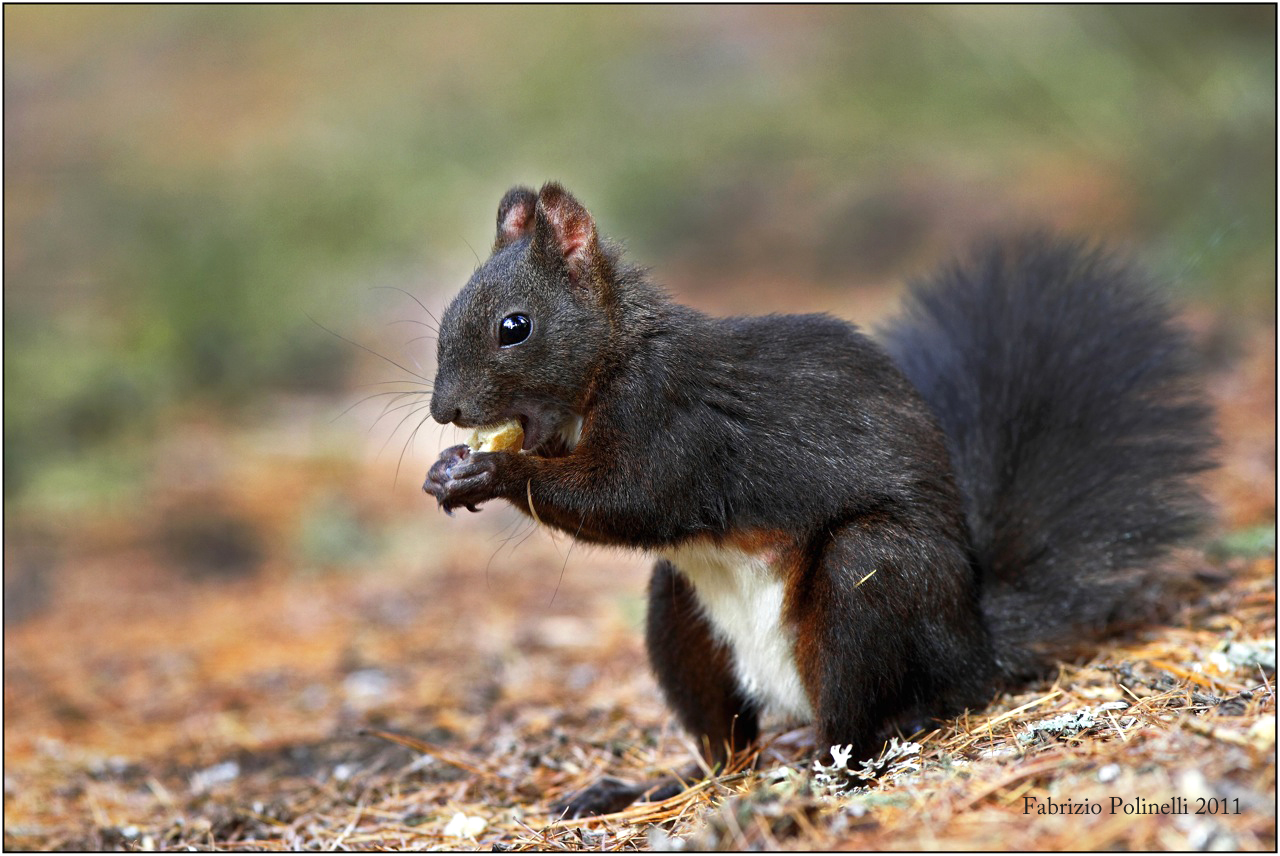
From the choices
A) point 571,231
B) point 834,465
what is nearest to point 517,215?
point 571,231

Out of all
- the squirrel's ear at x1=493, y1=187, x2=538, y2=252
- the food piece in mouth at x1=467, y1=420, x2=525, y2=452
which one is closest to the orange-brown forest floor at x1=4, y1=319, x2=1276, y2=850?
the food piece in mouth at x1=467, y1=420, x2=525, y2=452

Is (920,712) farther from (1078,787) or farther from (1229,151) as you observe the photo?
(1229,151)

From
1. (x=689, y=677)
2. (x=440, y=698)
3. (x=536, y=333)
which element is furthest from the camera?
(x=440, y=698)

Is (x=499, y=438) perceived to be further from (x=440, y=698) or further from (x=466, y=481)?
(x=440, y=698)

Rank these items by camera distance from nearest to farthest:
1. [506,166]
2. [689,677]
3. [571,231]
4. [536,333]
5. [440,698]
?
[536,333], [571,231], [689,677], [440,698], [506,166]

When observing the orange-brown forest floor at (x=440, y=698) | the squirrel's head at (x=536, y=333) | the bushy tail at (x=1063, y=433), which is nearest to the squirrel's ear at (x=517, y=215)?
A: the squirrel's head at (x=536, y=333)

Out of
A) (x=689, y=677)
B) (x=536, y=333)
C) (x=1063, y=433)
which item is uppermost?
(x=536, y=333)

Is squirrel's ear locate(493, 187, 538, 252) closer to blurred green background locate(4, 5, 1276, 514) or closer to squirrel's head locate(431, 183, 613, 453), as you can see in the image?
squirrel's head locate(431, 183, 613, 453)

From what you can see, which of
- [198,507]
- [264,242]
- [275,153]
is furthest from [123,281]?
[198,507]
